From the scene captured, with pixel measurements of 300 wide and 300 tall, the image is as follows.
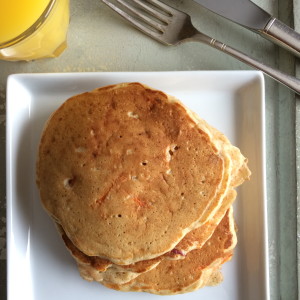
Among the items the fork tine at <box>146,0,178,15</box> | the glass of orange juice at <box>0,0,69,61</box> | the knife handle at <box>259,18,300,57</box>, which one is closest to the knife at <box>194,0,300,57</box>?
the knife handle at <box>259,18,300,57</box>

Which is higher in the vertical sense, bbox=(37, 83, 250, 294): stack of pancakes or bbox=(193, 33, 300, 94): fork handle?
bbox=(193, 33, 300, 94): fork handle

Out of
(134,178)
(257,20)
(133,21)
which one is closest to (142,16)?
(133,21)

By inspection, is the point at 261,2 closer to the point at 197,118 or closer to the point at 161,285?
the point at 197,118

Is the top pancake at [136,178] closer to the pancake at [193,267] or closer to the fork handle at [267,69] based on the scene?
the pancake at [193,267]

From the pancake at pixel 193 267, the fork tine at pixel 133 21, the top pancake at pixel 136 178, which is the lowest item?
the pancake at pixel 193 267

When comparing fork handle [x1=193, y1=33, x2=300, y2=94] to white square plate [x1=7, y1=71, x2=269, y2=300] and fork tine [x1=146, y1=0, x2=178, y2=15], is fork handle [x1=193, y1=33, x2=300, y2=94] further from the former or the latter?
fork tine [x1=146, y1=0, x2=178, y2=15]

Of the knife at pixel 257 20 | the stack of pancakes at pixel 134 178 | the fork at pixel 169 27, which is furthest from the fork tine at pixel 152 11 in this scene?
the stack of pancakes at pixel 134 178
